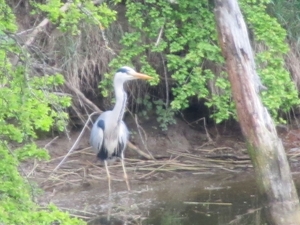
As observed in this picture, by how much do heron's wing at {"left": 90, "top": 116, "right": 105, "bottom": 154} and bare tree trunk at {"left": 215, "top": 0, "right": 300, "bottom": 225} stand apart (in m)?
2.53

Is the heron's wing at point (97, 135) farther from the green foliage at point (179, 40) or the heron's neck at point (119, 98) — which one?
the green foliage at point (179, 40)

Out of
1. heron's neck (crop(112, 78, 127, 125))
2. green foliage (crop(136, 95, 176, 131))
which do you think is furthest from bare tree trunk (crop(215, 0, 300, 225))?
green foliage (crop(136, 95, 176, 131))

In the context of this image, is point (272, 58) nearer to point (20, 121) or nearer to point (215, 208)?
point (215, 208)

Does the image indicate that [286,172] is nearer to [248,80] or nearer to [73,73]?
[248,80]

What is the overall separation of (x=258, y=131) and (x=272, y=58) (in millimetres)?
1820

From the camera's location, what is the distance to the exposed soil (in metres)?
7.81

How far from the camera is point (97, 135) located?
8.78 meters

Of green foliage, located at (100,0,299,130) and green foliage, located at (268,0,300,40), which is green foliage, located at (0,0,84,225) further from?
green foliage, located at (268,0,300,40)

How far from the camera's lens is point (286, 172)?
6.35 meters

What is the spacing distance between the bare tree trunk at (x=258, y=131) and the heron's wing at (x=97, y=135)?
2527 millimetres

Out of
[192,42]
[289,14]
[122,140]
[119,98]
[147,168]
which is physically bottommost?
[147,168]

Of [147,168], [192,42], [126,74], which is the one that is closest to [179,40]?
[192,42]

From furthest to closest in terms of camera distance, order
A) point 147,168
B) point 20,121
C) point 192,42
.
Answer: point 147,168, point 192,42, point 20,121

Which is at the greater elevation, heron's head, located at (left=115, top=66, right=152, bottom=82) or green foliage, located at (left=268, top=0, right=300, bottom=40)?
green foliage, located at (left=268, top=0, right=300, bottom=40)
